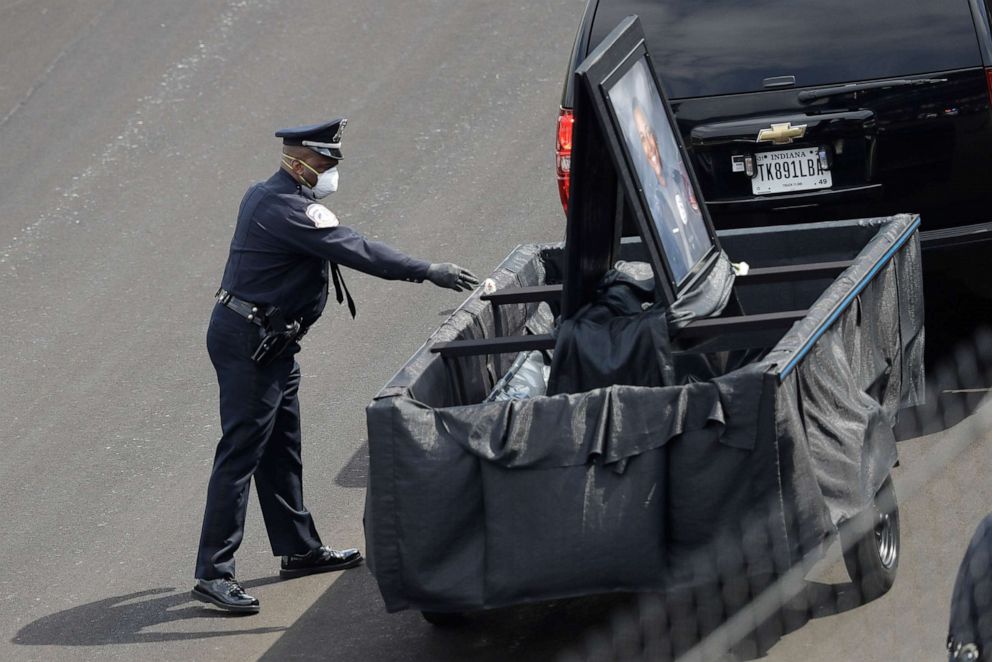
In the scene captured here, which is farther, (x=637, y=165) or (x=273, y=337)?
(x=273, y=337)

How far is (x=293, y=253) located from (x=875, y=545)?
2647mm

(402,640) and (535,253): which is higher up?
(535,253)

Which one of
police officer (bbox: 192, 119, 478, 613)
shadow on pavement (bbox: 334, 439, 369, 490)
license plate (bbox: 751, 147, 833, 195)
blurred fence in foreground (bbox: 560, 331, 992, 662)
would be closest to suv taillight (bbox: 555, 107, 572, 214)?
license plate (bbox: 751, 147, 833, 195)

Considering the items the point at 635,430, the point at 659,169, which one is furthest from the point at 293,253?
the point at 635,430

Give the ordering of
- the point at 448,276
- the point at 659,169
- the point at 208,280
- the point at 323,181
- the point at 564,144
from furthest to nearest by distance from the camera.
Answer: the point at 208,280 < the point at 564,144 < the point at 323,181 < the point at 448,276 < the point at 659,169

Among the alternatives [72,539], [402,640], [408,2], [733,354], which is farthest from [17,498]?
[408,2]

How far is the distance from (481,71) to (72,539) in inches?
244

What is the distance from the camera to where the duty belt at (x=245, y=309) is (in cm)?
646

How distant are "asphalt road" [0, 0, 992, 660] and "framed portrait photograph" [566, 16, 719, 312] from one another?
146 cm

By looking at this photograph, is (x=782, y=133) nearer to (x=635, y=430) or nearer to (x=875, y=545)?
(x=875, y=545)

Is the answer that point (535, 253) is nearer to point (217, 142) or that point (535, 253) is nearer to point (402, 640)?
point (402, 640)

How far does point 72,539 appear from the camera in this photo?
23.8 ft

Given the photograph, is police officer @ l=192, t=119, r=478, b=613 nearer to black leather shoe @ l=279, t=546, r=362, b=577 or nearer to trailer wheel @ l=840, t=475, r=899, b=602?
black leather shoe @ l=279, t=546, r=362, b=577

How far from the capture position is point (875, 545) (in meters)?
5.64
